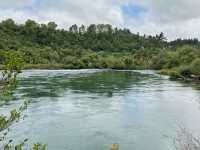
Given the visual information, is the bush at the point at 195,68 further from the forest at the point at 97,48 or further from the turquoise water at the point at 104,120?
Answer: the turquoise water at the point at 104,120

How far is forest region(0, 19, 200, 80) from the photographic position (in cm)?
7775

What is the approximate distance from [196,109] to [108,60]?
76.7 meters

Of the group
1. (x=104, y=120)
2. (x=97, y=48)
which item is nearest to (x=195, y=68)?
(x=104, y=120)

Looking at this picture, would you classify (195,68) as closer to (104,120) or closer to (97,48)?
(104,120)

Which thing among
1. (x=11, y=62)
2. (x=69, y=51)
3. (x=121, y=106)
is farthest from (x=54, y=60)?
(x=11, y=62)

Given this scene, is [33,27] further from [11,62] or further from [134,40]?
[11,62]

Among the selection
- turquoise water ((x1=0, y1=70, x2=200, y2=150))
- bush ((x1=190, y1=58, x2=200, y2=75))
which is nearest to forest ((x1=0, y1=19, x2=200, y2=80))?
bush ((x1=190, y1=58, x2=200, y2=75))

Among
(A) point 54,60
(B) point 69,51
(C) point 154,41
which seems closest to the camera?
(A) point 54,60

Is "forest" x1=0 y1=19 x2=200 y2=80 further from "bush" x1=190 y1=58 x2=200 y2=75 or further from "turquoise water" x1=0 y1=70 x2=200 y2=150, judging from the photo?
"turquoise water" x1=0 y1=70 x2=200 y2=150

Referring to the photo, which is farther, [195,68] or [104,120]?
[195,68]

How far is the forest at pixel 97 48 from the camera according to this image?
255 ft

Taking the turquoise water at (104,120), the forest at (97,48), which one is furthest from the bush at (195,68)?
the turquoise water at (104,120)

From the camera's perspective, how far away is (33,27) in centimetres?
12862

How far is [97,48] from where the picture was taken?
13600cm
